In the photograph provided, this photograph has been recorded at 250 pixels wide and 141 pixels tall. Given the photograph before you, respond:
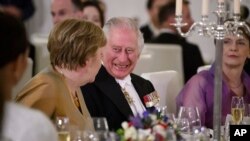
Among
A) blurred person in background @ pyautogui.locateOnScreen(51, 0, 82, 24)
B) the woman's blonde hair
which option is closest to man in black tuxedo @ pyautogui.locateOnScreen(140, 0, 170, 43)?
blurred person in background @ pyautogui.locateOnScreen(51, 0, 82, 24)

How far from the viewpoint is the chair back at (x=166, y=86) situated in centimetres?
441

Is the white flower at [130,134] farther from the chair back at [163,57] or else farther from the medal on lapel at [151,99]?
the chair back at [163,57]

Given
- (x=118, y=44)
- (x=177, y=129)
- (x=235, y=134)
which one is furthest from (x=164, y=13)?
(x=177, y=129)

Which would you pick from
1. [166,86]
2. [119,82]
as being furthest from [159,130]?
[166,86]

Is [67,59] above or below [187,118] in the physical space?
above

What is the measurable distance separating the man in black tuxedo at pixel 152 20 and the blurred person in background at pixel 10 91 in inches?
170

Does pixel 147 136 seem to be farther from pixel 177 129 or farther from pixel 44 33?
pixel 44 33

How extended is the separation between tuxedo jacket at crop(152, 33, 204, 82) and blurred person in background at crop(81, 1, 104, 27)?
0.52m

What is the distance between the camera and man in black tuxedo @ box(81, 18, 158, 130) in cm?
368

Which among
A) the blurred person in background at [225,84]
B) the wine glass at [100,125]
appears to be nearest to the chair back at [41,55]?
the blurred person in background at [225,84]

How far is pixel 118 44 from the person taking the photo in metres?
3.88

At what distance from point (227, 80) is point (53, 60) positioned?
1505mm

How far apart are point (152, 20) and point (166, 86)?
78.3 inches

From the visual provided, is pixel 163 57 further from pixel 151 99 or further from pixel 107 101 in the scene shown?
pixel 107 101
